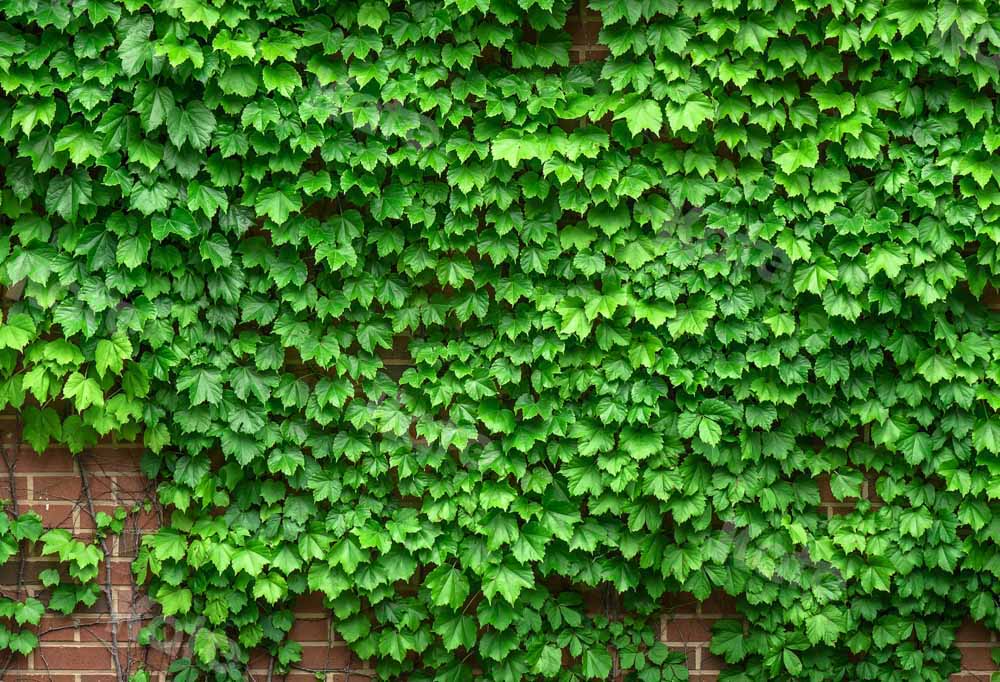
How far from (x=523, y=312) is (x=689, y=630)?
4.42 feet

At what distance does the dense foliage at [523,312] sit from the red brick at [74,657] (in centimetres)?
30

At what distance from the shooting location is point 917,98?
3.10m

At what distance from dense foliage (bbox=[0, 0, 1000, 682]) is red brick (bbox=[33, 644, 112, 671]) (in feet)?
0.99

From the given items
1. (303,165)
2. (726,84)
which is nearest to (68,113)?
(303,165)

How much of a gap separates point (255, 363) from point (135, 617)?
1.07 m

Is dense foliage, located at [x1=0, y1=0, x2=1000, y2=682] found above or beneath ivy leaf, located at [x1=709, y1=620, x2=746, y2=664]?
above

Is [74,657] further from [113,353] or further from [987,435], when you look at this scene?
[987,435]

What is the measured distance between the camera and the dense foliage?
3.06 meters

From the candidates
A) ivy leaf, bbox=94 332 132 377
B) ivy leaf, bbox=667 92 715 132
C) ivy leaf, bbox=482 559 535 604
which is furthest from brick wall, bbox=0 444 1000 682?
ivy leaf, bbox=667 92 715 132

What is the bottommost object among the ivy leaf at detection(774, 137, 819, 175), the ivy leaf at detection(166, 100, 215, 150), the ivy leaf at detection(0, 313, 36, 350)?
the ivy leaf at detection(0, 313, 36, 350)

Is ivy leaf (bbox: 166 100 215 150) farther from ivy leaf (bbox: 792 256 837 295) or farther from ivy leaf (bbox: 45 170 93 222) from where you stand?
ivy leaf (bbox: 792 256 837 295)

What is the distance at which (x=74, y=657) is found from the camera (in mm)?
3387

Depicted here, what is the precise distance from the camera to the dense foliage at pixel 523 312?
306 centimetres

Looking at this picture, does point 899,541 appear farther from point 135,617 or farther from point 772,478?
point 135,617
